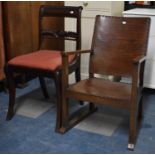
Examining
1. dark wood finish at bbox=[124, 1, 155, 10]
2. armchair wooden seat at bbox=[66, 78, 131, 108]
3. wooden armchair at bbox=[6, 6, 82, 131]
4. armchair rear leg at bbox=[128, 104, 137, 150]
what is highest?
dark wood finish at bbox=[124, 1, 155, 10]

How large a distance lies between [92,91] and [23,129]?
612mm

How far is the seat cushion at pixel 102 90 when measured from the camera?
191 cm

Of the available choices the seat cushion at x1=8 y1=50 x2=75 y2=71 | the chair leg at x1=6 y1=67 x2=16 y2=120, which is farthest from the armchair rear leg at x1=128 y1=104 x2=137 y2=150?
the chair leg at x1=6 y1=67 x2=16 y2=120

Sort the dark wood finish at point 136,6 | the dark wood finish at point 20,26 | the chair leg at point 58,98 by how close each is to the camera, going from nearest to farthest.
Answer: the chair leg at point 58,98 → the dark wood finish at point 20,26 → the dark wood finish at point 136,6

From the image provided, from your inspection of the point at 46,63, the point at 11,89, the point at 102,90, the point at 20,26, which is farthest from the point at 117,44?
the point at 20,26

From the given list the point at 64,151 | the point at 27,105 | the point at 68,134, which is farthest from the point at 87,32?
the point at 64,151

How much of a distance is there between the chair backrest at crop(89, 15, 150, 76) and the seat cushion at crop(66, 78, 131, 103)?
108 mm

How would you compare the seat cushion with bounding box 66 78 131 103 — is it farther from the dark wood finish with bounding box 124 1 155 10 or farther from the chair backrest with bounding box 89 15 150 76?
the dark wood finish with bounding box 124 1 155 10

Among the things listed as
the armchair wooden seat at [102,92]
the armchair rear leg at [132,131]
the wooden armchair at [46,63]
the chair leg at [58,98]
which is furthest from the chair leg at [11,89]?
the armchair rear leg at [132,131]

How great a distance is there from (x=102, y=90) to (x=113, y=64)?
0.27 m

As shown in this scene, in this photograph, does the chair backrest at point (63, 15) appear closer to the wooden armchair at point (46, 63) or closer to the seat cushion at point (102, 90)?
the wooden armchair at point (46, 63)

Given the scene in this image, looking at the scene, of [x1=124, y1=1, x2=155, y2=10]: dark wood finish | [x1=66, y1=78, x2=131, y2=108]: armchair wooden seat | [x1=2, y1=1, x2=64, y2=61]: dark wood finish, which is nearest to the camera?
[x1=66, y1=78, x2=131, y2=108]: armchair wooden seat

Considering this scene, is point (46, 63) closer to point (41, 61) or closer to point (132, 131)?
point (41, 61)

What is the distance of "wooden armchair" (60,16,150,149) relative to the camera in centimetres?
194
